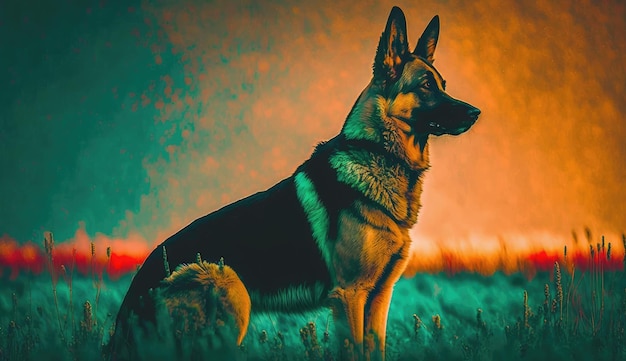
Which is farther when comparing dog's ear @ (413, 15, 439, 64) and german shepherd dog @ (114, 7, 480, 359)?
dog's ear @ (413, 15, 439, 64)

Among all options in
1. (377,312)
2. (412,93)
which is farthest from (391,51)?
(377,312)

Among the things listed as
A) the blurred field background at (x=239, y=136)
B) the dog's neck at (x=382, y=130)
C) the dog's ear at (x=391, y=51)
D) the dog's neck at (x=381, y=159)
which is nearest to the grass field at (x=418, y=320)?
the blurred field background at (x=239, y=136)

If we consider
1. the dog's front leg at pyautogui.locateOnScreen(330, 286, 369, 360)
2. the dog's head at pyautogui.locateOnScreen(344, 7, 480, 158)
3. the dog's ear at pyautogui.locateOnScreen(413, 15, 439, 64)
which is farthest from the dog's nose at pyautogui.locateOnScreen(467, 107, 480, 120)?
the dog's front leg at pyautogui.locateOnScreen(330, 286, 369, 360)

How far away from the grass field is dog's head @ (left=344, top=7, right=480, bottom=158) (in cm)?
100

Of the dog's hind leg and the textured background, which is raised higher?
the textured background

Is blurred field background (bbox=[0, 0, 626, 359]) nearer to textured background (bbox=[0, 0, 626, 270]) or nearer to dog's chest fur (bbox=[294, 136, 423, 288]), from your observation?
textured background (bbox=[0, 0, 626, 270])

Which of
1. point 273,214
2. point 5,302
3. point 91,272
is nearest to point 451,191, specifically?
point 273,214

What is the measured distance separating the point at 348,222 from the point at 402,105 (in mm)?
731

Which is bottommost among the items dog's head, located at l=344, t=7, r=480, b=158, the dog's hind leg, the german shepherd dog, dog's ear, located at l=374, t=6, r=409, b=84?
the dog's hind leg

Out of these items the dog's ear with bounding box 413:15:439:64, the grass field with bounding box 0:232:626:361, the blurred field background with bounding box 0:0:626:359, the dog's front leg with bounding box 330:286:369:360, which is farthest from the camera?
the blurred field background with bounding box 0:0:626:359

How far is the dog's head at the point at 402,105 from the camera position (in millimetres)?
3908

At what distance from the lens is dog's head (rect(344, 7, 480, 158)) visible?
3908mm

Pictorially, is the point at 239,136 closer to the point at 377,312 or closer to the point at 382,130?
the point at 382,130

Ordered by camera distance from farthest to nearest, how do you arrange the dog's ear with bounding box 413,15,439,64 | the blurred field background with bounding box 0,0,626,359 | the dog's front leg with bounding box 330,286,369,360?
1. the blurred field background with bounding box 0,0,626,359
2. the dog's ear with bounding box 413,15,439,64
3. the dog's front leg with bounding box 330,286,369,360
